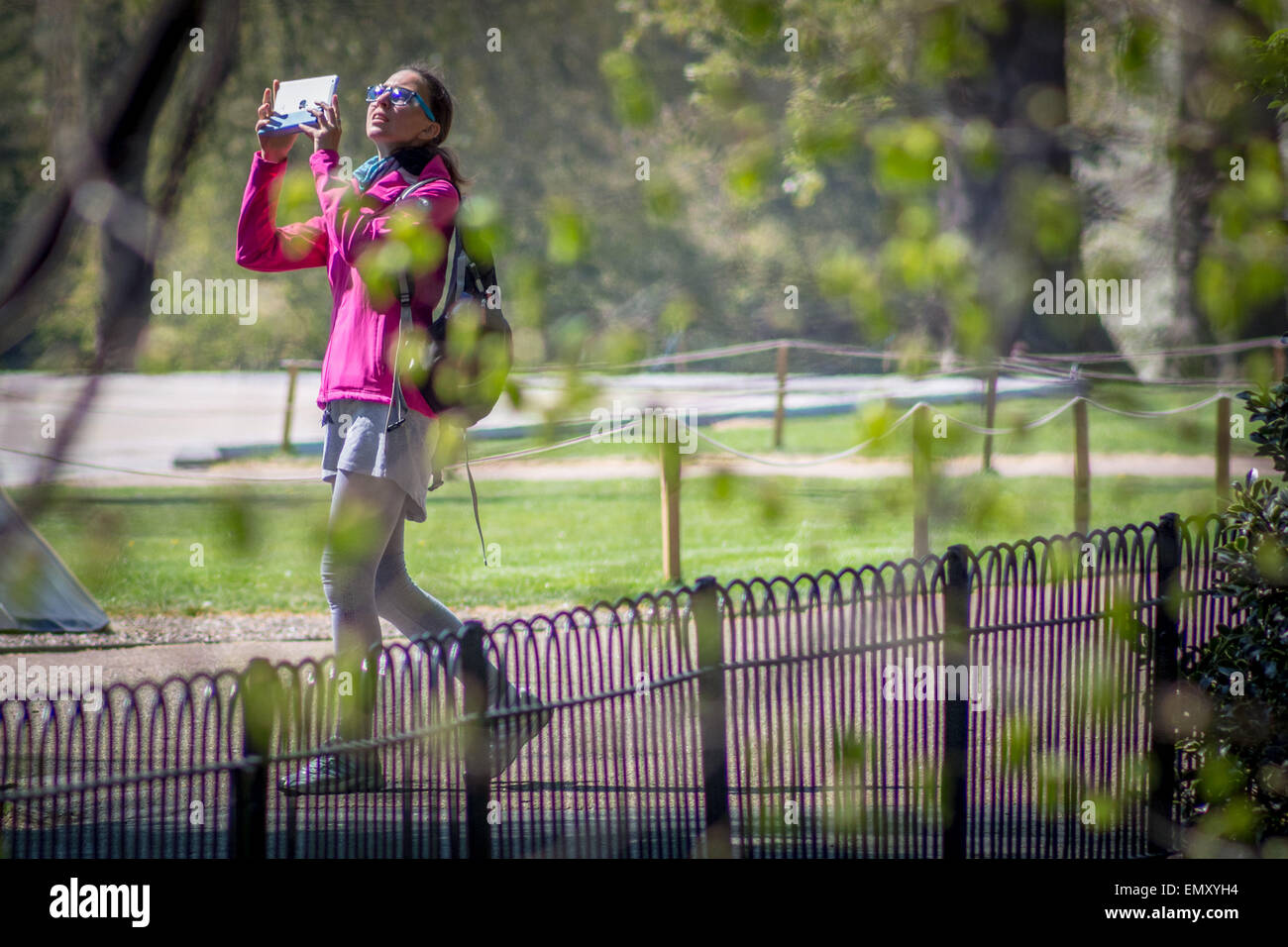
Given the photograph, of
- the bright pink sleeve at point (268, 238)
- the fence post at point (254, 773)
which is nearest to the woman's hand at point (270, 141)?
the bright pink sleeve at point (268, 238)

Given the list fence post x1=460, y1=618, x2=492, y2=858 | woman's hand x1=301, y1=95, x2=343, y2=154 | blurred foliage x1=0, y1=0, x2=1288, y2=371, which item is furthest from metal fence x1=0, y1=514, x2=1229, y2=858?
woman's hand x1=301, y1=95, x2=343, y2=154

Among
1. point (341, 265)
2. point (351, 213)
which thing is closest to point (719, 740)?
point (341, 265)

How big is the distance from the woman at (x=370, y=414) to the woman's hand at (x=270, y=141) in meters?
0.03

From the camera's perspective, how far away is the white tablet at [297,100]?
147 inches

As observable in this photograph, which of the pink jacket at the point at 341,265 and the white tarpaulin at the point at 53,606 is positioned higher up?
the pink jacket at the point at 341,265

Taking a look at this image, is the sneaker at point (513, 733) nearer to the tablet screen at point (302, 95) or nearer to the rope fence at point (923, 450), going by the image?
the rope fence at point (923, 450)

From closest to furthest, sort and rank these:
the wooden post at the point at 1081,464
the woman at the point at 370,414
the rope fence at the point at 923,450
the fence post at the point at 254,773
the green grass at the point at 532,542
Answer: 1. the rope fence at the point at 923,450
2. the fence post at the point at 254,773
3. the woman at the point at 370,414
4. the green grass at the point at 532,542
5. the wooden post at the point at 1081,464

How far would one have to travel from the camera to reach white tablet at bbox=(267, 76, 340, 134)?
3738 mm

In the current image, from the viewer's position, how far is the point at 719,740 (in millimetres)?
4367

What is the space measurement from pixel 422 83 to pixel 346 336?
900 mm

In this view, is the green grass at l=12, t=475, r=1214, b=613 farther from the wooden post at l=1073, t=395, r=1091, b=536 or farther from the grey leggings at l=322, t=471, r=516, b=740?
the grey leggings at l=322, t=471, r=516, b=740

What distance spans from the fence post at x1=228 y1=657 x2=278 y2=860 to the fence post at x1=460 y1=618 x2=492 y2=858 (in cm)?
61

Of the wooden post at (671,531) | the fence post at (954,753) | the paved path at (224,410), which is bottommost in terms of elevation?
the fence post at (954,753)

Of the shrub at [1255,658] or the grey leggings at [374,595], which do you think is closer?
the grey leggings at [374,595]
